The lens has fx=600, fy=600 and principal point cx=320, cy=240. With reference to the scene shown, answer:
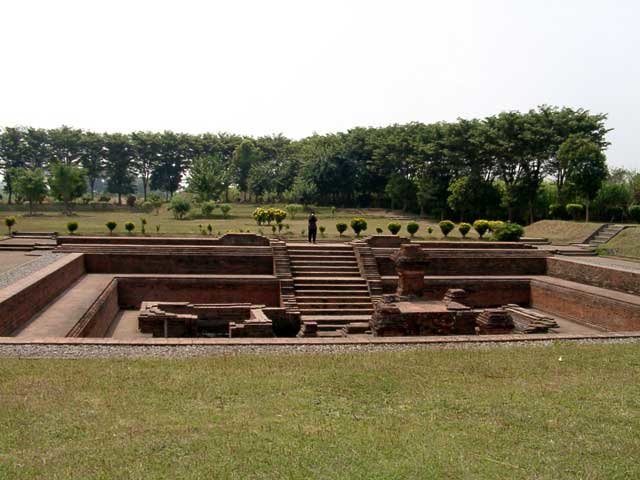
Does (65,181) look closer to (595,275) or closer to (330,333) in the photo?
(330,333)

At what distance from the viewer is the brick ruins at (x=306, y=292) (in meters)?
11.3

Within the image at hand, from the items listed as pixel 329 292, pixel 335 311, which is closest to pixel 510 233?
pixel 329 292

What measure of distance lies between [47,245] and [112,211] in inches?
1105

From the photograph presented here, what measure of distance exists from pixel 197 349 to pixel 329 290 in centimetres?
710

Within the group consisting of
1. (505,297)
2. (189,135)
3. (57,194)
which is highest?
(189,135)

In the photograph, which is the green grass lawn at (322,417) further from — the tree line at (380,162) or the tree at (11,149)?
the tree at (11,149)

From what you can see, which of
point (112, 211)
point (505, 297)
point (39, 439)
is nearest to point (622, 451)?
point (39, 439)

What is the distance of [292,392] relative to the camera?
6012 millimetres

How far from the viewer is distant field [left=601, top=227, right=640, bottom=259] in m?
21.3

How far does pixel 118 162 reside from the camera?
58594 millimetres

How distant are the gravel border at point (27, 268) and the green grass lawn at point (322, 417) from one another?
5.97 metres

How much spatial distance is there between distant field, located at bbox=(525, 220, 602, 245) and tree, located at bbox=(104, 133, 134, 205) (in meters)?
42.0

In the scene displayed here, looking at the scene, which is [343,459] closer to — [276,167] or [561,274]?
[561,274]

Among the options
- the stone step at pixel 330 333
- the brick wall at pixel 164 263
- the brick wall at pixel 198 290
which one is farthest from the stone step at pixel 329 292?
the brick wall at pixel 164 263
